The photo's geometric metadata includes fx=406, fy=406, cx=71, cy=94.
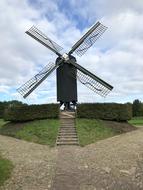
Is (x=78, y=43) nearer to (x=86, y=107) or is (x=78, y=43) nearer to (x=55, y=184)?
(x=86, y=107)

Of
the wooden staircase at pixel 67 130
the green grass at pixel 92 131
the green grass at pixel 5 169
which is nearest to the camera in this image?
the green grass at pixel 5 169

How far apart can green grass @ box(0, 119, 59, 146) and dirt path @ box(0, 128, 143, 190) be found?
65.5 inches

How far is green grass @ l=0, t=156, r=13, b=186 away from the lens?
1556 centimetres

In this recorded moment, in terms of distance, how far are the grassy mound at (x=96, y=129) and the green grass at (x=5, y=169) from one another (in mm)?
8345

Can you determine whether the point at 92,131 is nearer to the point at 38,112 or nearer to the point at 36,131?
the point at 36,131

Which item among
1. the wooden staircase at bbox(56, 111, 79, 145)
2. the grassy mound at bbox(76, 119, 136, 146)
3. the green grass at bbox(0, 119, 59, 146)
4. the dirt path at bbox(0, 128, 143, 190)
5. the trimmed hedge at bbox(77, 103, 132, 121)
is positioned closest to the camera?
the dirt path at bbox(0, 128, 143, 190)

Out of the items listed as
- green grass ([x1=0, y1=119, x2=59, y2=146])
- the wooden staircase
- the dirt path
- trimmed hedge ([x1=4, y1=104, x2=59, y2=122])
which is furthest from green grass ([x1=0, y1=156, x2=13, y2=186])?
trimmed hedge ([x1=4, y1=104, x2=59, y2=122])

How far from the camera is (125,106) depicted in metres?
35.3

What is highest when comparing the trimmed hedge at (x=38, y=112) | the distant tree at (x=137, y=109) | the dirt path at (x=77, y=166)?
the distant tree at (x=137, y=109)

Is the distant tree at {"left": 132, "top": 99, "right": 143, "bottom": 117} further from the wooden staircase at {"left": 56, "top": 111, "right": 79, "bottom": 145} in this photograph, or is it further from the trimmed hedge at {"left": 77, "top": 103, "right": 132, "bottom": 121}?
the trimmed hedge at {"left": 77, "top": 103, "right": 132, "bottom": 121}

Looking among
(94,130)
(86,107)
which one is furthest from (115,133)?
(86,107)

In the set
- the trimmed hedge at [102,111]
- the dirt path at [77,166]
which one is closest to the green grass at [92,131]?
the trimmed hedge at [102,111]

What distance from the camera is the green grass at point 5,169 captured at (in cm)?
1556

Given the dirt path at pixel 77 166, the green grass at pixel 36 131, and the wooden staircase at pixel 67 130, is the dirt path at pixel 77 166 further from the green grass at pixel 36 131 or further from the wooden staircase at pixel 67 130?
the wooden staircase at pixel 67 130
